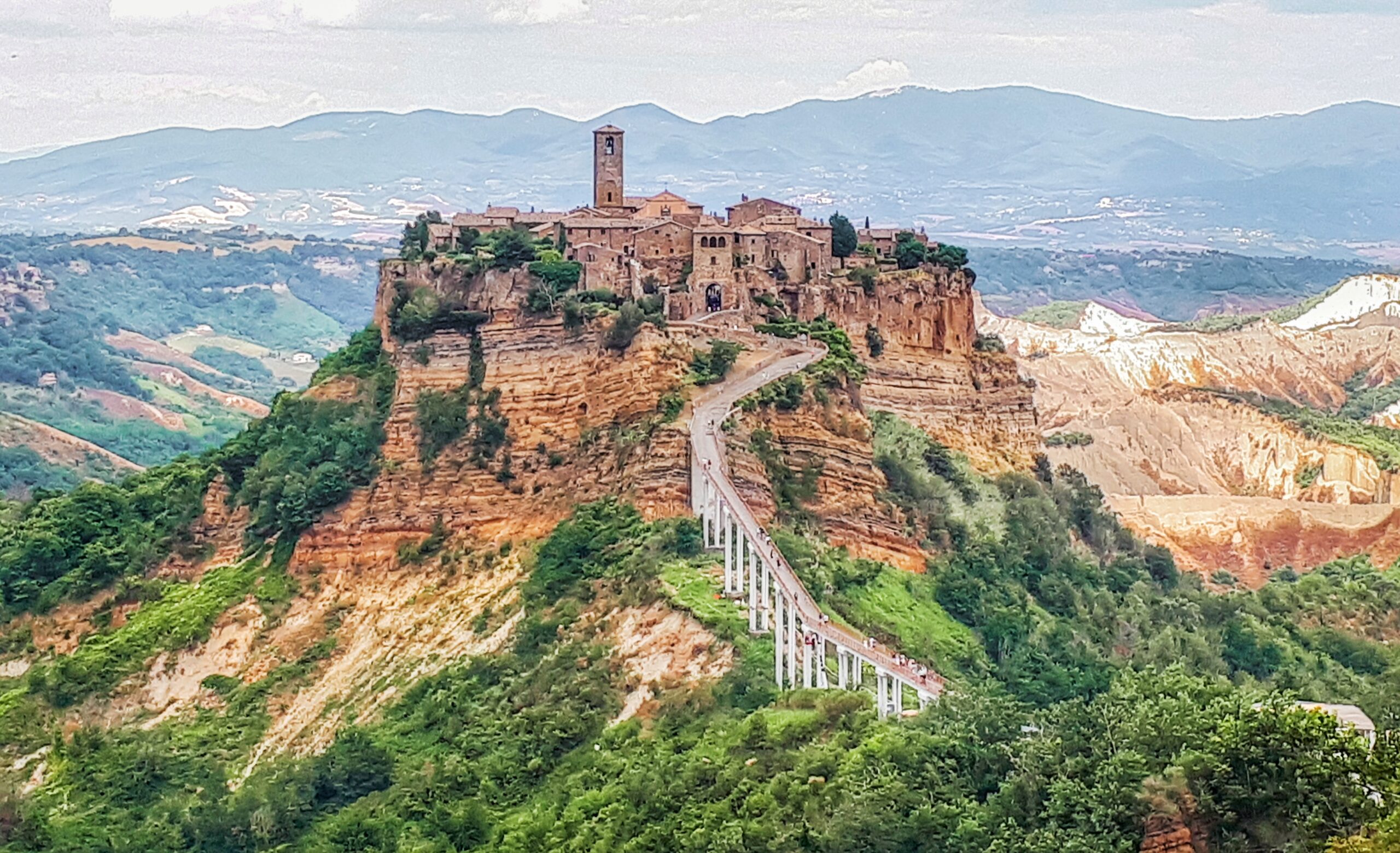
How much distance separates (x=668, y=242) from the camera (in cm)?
6091

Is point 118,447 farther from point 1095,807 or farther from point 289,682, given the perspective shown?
point 1095,807

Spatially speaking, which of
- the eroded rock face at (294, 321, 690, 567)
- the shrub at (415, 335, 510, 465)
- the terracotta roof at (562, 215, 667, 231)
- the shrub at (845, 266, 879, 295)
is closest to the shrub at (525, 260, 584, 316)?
the eroded rock face at (294, 321, 690, 567)

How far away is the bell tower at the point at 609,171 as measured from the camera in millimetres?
65875

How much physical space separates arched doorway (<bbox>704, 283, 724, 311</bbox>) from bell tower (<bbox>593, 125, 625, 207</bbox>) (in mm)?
6738

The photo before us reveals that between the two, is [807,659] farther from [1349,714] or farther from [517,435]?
[517,435]

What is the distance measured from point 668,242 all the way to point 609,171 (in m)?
5.91

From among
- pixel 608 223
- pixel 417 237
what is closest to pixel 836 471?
pixel 608 223

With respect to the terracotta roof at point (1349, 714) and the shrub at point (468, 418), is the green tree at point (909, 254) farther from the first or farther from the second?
the terracotta roof at point (1349, 714)

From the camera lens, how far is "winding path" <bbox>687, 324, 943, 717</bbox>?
42.9 metres

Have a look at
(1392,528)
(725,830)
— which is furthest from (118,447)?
(725,830)

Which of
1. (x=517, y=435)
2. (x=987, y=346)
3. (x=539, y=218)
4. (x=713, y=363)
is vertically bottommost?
(x=517, y=435)

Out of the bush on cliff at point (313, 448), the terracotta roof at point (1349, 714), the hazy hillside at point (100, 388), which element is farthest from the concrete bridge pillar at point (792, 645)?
the hazy hillside at point (100, 388)

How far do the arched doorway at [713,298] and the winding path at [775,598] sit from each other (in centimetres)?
659

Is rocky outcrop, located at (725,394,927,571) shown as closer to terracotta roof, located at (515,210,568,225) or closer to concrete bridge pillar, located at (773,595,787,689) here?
concrete bridge pillar, located at (773,595,787,689)
